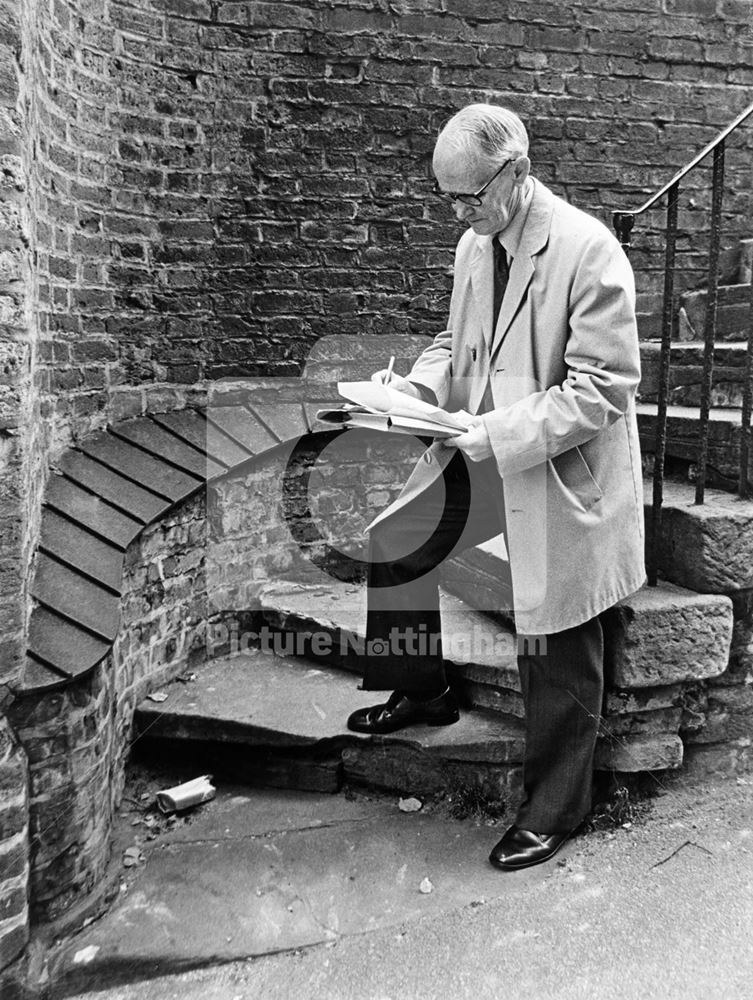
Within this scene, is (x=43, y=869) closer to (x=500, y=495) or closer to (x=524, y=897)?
(x=524, y=897)

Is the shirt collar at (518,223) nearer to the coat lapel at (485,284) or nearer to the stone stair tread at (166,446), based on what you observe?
the coat lapel at (485,284)

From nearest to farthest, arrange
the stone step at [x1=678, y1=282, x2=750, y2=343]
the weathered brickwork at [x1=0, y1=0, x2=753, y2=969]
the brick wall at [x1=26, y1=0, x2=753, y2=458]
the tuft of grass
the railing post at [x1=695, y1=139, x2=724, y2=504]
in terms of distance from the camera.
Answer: the railing post at [x1=695, y1=139, x2=724, y2=504] < the tuft of grass < the weathered brickwork at [x1=0, y1=0, x2=753, y2=969] < the brick wall at [x1=26, y1=0, x2=753, y2=458] < the stone step at [x1=678, y1=282, x2=750, y2=343]

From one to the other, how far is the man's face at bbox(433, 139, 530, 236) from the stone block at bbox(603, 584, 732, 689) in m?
1.21

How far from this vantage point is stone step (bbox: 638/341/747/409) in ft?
12.5

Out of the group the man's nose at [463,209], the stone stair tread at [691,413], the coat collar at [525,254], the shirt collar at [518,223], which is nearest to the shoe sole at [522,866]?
the coat collar at [525,254]

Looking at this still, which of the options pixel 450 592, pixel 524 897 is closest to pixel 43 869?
pixel 524 897

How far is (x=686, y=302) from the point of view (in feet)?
15.4

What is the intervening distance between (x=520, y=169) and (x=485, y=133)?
0.15 m

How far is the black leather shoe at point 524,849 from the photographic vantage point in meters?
2.63

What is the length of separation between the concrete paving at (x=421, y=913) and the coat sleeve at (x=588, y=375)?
4.16 ft

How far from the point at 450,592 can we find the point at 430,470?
115 centimetres

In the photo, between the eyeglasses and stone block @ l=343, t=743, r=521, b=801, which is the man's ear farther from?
stone block @ l=343, t=743, r=521, b=801

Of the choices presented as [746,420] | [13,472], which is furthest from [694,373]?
[13,472]

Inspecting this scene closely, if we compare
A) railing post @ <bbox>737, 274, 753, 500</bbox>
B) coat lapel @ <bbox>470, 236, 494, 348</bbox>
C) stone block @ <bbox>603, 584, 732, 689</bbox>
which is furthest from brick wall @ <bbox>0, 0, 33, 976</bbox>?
railing post @ <bbox>737, 274, 753, 500</bbox>
